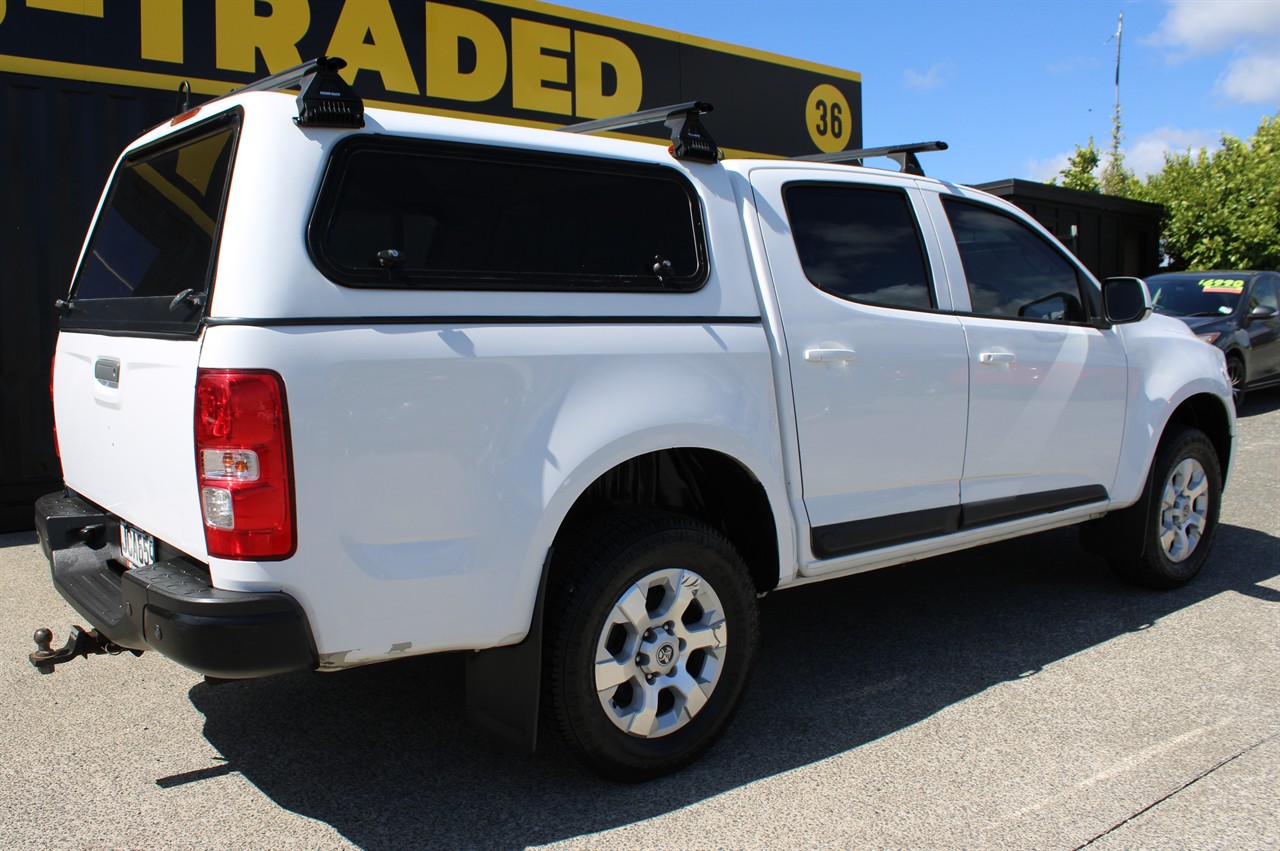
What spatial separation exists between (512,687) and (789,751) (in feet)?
3.45

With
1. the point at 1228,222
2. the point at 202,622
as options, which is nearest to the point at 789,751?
the point at 202,622

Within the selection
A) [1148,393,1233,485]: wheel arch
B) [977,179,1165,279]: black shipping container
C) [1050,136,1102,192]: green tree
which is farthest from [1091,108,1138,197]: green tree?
[1148,393,1233,485]: wheel arch

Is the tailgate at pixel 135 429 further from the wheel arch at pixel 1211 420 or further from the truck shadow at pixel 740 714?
the wheel arch at pixel 1211 420

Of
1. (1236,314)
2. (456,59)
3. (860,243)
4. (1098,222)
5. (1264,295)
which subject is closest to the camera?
(860,243)

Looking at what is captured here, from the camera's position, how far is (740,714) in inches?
150

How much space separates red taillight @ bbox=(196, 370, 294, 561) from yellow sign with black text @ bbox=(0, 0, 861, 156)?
594cm

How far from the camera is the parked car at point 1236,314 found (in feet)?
38.5

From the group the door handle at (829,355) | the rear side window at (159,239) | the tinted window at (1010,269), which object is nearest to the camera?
the rear side window at (159,239)

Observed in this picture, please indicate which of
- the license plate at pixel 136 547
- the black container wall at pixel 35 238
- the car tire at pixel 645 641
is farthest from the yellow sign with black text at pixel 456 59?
the car tire at pixel 645 641

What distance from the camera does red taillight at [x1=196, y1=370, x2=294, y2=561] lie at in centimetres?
253

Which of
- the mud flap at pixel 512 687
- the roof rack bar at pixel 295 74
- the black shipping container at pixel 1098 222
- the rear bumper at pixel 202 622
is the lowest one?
the mud flap at pixel 512 687

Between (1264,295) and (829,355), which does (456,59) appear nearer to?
(829,355)

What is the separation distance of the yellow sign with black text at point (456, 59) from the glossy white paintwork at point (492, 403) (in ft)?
15.5

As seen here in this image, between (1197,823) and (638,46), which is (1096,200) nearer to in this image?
(638,46)
